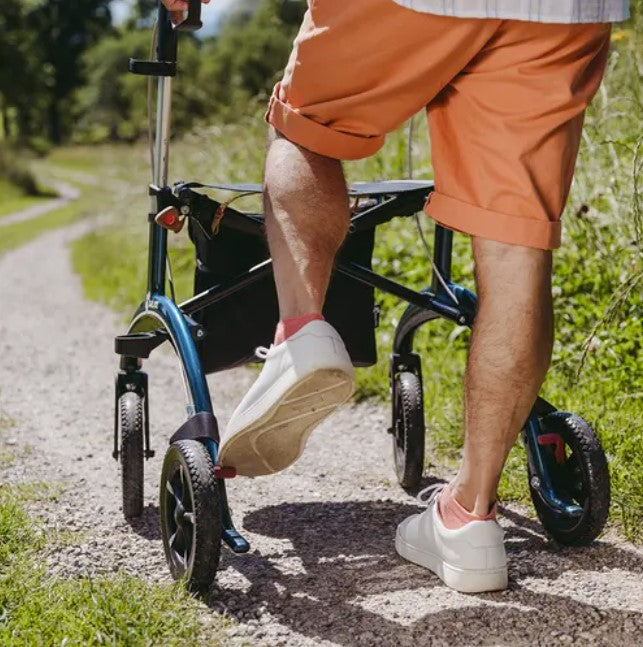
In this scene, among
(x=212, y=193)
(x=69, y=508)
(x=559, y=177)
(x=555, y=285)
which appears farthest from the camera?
(x=212, y=193)

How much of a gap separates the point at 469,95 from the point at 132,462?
135 cm

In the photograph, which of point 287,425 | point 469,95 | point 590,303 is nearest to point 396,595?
point 287,425

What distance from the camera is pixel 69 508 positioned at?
3.09 m

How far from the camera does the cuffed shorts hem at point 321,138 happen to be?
228cm

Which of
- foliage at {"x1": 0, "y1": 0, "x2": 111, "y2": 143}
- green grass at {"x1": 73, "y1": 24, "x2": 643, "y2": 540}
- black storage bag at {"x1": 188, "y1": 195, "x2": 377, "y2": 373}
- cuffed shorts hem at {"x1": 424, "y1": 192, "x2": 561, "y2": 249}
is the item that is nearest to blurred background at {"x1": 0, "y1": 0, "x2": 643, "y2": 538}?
green grass at {"x1": 73, "y1": 24, "x2": 643, "y2": 540}

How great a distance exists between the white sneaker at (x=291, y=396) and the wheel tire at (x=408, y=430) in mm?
857

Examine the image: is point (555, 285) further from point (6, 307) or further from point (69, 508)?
point (6, 307)

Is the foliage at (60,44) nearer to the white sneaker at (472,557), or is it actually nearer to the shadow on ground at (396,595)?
the shadow on ground at (396,595)

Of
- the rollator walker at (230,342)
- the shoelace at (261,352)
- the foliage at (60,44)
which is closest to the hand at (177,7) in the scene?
the rollator walker at (230,342)

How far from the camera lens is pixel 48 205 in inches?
1056

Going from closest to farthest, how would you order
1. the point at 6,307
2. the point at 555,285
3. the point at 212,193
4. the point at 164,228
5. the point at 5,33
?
the point at 164,228 → the point at 555,285 → the point at 212,193 → the point at 6,307 → the point at 5,33

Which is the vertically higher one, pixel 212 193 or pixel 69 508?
pixel 212 193

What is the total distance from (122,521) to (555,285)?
224 centimetres

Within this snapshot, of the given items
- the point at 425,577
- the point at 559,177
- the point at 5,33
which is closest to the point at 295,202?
the point at 559,177
